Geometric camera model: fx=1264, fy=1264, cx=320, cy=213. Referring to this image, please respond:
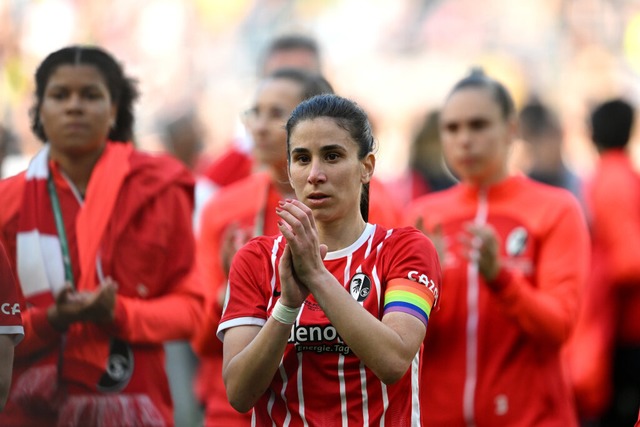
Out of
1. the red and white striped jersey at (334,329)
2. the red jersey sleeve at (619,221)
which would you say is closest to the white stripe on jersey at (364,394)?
the red and white striped jersey at (334,329)

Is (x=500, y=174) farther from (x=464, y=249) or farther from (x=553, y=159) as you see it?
(x=553, y=159)

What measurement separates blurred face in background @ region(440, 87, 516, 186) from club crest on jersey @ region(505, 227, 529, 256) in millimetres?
325

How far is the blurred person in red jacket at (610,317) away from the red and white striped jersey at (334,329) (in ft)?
13.2

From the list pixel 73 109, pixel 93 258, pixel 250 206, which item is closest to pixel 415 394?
pixel 93 258

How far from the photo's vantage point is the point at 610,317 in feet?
26.1

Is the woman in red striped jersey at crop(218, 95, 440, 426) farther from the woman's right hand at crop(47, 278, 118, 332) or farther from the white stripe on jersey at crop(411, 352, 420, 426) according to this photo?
the woman's right hand at crop(47, 278, 118, 332)

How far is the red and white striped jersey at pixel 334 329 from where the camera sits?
378 cm

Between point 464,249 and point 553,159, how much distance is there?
344 cm

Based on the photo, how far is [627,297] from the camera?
7.92 metres

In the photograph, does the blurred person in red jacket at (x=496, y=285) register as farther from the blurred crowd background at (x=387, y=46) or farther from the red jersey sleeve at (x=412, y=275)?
the blurred crowd background at (x=387, y=46)

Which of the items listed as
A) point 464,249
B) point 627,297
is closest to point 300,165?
point 464,249

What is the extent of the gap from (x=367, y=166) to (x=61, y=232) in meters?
1.56

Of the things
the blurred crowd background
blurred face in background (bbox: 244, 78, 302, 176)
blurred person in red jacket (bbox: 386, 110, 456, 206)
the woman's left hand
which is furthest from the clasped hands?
the blurred crowd background

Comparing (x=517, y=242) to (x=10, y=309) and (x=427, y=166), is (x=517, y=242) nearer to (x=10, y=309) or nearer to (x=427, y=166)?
(x=10, y=309)
